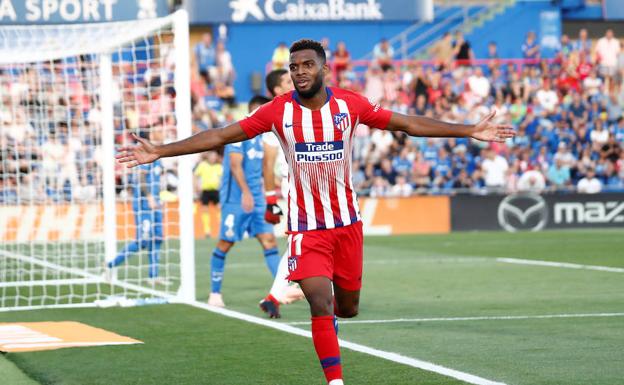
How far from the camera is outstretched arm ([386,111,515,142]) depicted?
6.96 m

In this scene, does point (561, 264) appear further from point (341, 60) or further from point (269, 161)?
point (341, 60)

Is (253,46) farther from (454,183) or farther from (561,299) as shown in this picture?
(561,299)

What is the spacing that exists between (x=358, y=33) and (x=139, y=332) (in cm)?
2684

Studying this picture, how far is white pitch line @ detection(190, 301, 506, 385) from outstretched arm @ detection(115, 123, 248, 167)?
198 cm

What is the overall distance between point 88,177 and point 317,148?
17070 millimetres

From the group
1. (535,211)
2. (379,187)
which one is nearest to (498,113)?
(535,211)

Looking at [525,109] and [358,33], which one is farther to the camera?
[358,33]

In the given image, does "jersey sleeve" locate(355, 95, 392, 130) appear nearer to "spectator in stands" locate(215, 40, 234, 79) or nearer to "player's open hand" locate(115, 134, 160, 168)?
"player's open hand" locate(115, 134, 160, 168)

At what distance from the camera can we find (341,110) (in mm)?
7195

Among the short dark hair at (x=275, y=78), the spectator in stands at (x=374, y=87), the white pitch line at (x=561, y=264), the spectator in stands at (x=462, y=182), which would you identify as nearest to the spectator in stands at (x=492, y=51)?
the spectator in stands at (x=374, y=87)

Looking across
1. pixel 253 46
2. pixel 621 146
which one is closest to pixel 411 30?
pixel 253 46

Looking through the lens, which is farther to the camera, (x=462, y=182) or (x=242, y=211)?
(x=462, y=182)

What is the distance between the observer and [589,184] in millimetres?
30781

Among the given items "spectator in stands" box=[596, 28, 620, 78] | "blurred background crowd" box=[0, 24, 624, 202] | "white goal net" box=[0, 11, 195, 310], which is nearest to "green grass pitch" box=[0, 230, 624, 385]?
"white goal net" box=[0, 11, 195, 310]
